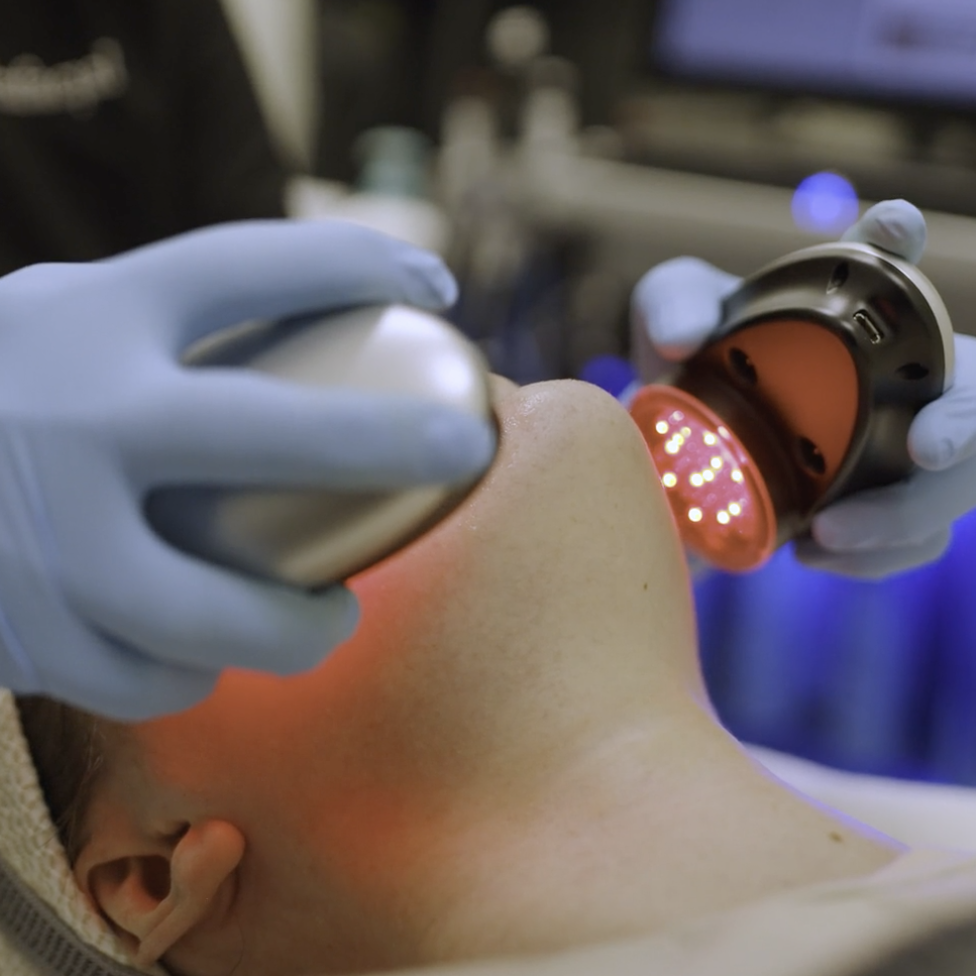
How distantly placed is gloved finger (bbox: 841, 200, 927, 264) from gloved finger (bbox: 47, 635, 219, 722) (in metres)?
0.55

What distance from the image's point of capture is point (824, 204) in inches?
68.0

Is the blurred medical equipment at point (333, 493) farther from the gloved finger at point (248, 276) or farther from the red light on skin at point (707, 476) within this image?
the red light on skin at point (707, 476)

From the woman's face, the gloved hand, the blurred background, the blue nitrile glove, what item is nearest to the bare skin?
the woman's face

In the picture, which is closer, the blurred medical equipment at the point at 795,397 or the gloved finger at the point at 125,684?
the gloved finger at the point at 125,684

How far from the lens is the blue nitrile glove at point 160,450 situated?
0.49 meters

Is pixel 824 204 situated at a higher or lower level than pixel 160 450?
lower

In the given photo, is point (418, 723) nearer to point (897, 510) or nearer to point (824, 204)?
point (897, 510)

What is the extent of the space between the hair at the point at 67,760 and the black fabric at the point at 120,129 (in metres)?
0.94

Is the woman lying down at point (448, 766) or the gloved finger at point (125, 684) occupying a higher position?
the gloved finger at point (125, 684)

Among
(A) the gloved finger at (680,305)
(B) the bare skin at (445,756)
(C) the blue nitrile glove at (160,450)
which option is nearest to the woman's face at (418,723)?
(B) the bare skin at (445,756)

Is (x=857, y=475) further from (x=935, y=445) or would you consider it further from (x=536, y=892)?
(x=536, y=892)

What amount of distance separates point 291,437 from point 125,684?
0.16 metres

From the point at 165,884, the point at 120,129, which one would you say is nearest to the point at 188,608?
the point at 165,884

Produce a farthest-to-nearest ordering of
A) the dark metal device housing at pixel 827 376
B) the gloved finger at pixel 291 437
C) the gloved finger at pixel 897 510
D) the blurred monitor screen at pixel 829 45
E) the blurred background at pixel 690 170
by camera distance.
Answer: the blurred monitor screen at pixel 829 45 < the blurred background at pixel 690 170 < the gloved finger at pixel 897 510 < the dark metal device housing at pixel 827 376 < the gloved finger at pixel 291 437
